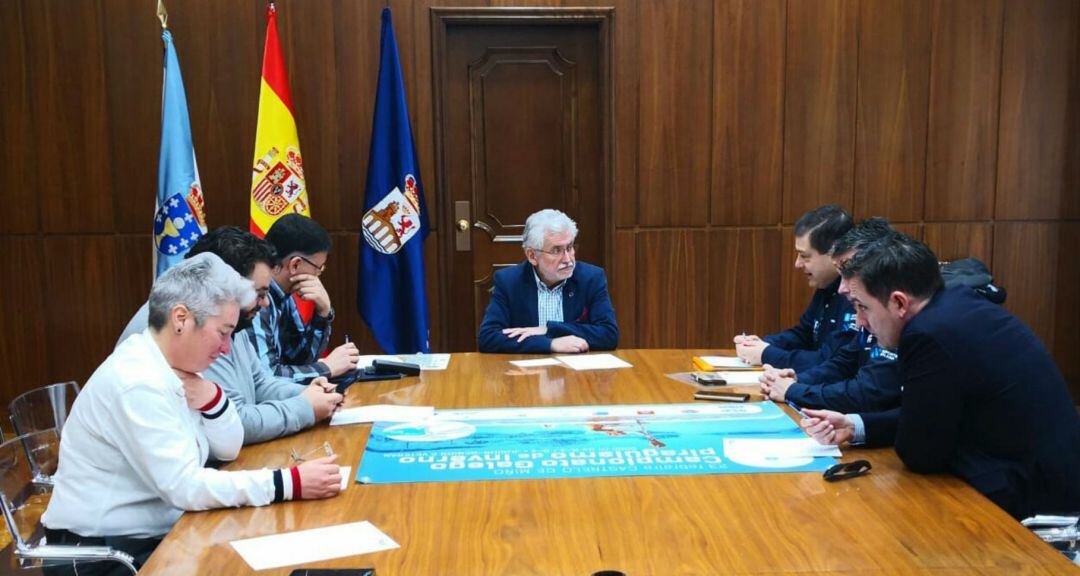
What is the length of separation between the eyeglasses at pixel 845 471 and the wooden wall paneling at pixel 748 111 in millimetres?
3718

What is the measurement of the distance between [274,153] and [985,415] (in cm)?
399

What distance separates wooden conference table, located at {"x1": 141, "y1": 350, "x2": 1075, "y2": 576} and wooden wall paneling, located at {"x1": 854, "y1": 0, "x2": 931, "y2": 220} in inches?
151

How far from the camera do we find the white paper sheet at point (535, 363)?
11.6ft

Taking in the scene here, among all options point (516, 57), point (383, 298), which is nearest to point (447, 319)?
point (383, 298)

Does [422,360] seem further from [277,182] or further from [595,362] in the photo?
[277,182]

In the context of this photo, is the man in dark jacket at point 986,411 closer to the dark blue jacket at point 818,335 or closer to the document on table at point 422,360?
the dark blue jacket at point 818,335

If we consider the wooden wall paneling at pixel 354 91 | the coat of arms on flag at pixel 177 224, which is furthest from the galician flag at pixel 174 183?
the wooden wall paneling at pixel 354 91

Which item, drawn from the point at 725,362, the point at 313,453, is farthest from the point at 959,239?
the point at 313,453

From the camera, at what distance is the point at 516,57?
566cm

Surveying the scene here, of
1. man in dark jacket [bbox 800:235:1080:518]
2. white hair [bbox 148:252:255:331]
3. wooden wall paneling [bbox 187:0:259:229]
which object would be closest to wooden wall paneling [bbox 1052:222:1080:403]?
man in dark jacket [bbox 800:235:1080:518]

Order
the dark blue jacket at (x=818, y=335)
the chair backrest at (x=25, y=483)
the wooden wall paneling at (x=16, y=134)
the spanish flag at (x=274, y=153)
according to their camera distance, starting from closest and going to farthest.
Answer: the chair backrest at (x=25, y=483) → the dark blue jacket at (x=818, y=335) → the spanish flag at (x=274, y=153) → the wooden wall paneling at (x=16, y=134)

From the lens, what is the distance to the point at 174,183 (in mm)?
4863

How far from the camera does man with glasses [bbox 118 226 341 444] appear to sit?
2.50 meters

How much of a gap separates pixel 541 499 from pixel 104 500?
0.98 metres
